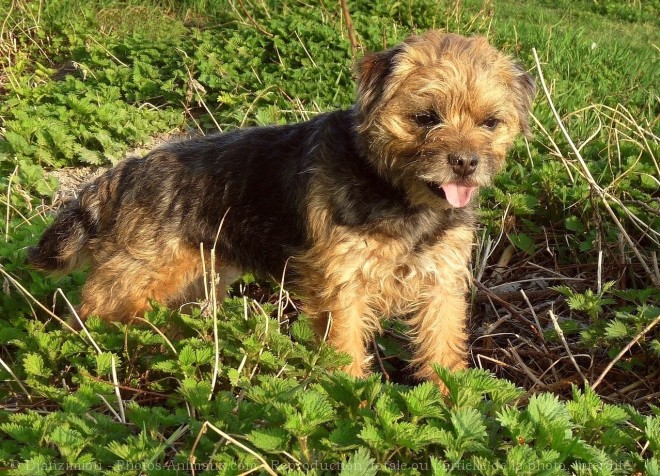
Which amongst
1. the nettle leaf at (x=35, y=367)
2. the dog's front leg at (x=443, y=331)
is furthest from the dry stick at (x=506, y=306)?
the nettle leaf at (x=35, y=367)

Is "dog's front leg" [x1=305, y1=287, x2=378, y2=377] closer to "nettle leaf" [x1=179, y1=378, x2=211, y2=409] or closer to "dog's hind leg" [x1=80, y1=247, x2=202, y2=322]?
"dog's hind leg" [x1=80, y1=247, x2=202, y2=322]

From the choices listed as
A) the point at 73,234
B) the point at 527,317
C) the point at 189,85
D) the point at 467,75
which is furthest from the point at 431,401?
the point at 189,85

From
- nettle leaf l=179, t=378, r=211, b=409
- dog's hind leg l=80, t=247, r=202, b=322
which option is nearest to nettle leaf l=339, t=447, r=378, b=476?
nettle leaf l=179, t=378, r=211, b=409

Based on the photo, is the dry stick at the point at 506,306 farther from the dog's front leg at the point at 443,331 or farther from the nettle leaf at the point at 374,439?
the nettle leaf at the point at 374,439

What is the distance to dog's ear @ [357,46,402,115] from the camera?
3.30 m

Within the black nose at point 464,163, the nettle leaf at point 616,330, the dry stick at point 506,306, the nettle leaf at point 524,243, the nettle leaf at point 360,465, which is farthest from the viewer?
the nettle leaf at point 524,243

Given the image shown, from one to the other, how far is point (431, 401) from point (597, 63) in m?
6.07

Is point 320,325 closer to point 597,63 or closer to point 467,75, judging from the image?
point 467,75

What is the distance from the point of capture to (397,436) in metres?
2.15

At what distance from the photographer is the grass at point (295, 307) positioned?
224 centimetres

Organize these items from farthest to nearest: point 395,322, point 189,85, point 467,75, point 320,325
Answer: point 189,85
point 395,322
point 320,325
point 467,75

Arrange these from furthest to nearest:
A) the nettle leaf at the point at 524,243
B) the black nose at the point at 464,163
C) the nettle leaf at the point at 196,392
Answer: the nettle leaf at the point at 524,243 < the black nose at the point at 464,163 < the nettle leaf at the point at 196,392

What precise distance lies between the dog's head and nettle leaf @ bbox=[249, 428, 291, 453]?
1.37 metres

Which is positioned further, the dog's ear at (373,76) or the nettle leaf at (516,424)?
the dog's ear at (373,76)
